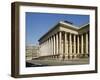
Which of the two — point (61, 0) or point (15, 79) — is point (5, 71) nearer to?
point (15, 79)

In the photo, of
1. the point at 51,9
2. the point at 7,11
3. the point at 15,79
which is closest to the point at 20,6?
the point at 7,11

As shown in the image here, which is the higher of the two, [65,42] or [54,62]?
A: [65,42]

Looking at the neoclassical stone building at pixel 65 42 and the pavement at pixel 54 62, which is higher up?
the neoclassical stone building at pixel 65 42

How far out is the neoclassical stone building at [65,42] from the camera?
2094 millimetres

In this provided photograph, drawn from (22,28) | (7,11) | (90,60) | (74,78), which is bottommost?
(74,78)

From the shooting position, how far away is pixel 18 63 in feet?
6.42

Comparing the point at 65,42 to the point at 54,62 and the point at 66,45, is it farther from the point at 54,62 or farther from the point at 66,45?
the point at 54,62

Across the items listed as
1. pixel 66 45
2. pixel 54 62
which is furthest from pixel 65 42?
pixel 54 62

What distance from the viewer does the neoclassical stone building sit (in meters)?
2.09

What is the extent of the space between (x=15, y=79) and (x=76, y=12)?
30.8 inches

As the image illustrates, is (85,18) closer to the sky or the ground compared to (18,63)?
closer to the sky

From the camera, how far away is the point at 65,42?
2166 millimetres

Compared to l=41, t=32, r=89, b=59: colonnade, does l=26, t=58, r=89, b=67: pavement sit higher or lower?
lower

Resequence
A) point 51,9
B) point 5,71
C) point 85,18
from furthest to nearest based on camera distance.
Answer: point 85,18, point 51,9, point 5,71
